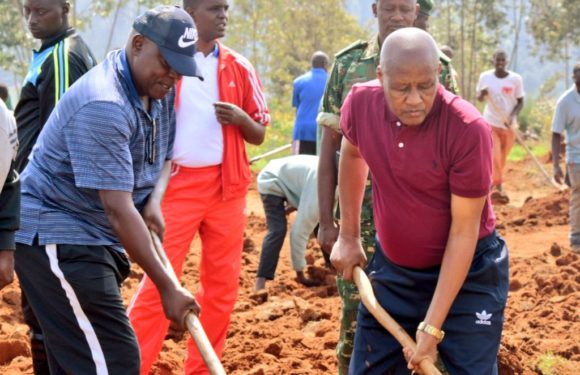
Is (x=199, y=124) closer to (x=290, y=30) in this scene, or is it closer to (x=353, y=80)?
(x=353, y=80)

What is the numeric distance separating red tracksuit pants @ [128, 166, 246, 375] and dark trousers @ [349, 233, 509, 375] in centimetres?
140

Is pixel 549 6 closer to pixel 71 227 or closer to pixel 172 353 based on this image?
pixel 172 353

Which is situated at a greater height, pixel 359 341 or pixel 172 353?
pixel 359 341

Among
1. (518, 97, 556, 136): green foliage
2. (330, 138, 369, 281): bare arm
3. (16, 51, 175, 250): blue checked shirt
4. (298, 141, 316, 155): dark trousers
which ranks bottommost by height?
(518, 97, 556, 136): green foliage

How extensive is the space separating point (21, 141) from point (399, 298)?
7.10 ft

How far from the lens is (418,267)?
11.7 ft

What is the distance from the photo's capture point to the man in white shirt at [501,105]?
12.8 meters

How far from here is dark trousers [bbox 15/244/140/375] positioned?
3.47 meters

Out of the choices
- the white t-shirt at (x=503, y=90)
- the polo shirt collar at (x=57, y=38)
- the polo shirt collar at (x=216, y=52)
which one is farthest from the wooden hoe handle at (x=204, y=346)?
the white t-shirt at (x=503, y=90)

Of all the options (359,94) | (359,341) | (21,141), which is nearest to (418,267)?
(359,341)

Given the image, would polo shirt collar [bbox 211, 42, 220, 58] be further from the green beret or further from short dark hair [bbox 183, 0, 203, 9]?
the green beret

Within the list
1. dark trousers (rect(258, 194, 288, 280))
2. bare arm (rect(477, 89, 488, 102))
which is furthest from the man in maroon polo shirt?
bare arm (rect(477, 89, 488, 102))

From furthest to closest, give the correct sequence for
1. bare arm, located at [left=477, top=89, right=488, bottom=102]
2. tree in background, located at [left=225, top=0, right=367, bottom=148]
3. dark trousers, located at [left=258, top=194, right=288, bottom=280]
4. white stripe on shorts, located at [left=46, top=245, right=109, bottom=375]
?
tree in background, located at [left=225, top=0, right=367, bottom=148] < bare arm, located at [left=477, top=89, right=488, bottom=102] < dark trousers, located at [left=258, top=194, right=288, bottom=280] < white stripe on shorts, located at [left=46, top=245, right=109, bottom=375]

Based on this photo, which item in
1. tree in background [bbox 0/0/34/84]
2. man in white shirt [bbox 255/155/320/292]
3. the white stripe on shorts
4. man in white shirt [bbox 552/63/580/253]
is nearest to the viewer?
the white stripe on shorts
